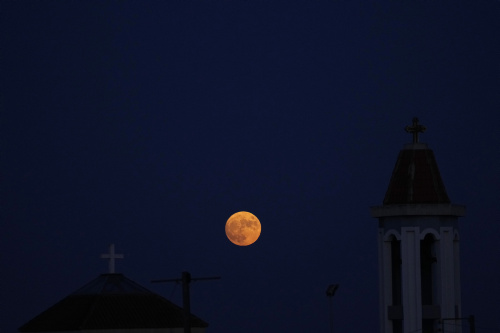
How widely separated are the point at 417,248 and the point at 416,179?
13.9 feet

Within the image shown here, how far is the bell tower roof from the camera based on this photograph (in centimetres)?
6675

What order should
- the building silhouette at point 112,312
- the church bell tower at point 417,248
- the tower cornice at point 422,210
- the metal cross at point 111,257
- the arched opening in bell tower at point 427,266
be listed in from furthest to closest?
the metal cross at point 111,257
the building silhouette at point 112,312
the arched opening in bell tower at point 427,266
the tower cornice at point 422,210
the church bell tower at point 417,248

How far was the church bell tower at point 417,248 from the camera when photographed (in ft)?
216

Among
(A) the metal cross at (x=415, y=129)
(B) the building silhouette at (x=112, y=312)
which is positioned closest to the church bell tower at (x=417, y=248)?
(A) the metal cross at (x=415, y=129)

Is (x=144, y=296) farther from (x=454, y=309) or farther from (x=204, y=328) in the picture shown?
(x=454, y=309)

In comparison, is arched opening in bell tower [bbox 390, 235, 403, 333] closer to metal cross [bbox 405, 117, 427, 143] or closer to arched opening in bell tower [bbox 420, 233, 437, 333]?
arched opening in bell tower [bbox 420, 233, 437, 333]

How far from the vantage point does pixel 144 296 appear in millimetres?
71250

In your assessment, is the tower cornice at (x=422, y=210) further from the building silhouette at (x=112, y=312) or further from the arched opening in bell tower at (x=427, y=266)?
the building silhouette at (x=112, y=312)

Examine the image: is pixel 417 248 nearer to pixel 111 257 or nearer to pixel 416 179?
pixel 416 179

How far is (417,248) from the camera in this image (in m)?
65.7

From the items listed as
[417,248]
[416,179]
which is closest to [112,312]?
[417,248]

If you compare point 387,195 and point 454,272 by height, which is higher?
point 387,195

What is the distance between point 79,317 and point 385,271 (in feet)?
61.2

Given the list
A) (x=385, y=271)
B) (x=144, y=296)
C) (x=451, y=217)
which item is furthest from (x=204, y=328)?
(x=451, y=217)
